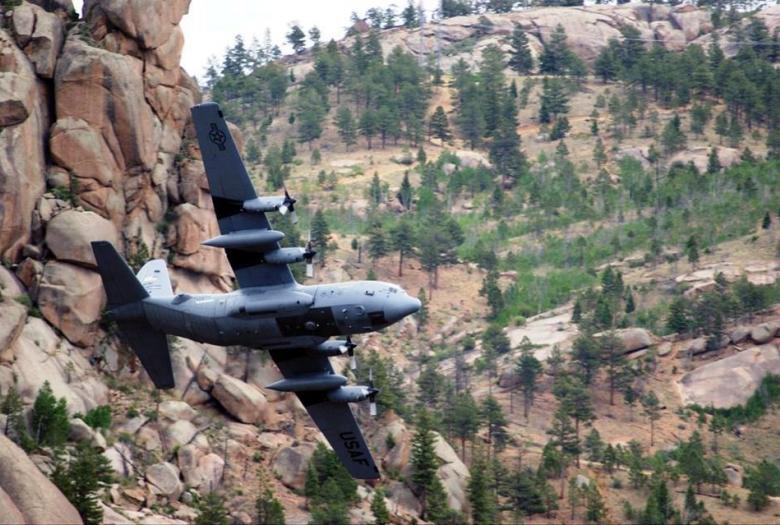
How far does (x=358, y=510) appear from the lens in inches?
3381

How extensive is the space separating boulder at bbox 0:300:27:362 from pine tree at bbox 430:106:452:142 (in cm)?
10940

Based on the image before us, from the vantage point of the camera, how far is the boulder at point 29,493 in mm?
68062

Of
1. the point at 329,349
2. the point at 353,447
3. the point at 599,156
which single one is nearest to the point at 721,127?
the point at 599,156

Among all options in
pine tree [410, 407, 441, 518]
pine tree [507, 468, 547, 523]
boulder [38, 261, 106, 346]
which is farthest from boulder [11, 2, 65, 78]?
pine tree [507, 468, 547, 523]

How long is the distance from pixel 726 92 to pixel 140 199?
373ft

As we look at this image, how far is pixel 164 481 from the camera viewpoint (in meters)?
79.3

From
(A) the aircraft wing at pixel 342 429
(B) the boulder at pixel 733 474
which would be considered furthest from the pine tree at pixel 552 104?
(A) the aircraft wing at pixel 342 429

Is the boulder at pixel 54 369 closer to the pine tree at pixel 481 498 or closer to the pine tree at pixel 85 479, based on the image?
the pine tree at pixel 85 479

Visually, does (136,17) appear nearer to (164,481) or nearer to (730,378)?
(164,481)

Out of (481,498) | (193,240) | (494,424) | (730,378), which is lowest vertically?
(730,378)

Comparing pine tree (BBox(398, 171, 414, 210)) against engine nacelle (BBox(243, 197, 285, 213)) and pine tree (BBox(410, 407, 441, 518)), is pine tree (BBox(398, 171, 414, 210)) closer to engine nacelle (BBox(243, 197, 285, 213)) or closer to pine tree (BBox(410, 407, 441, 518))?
pine tree (BBox(410, 407, 441, 518))

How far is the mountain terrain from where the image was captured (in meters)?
81.6

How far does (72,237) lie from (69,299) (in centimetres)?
385

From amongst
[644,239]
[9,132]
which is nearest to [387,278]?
[644,239]
